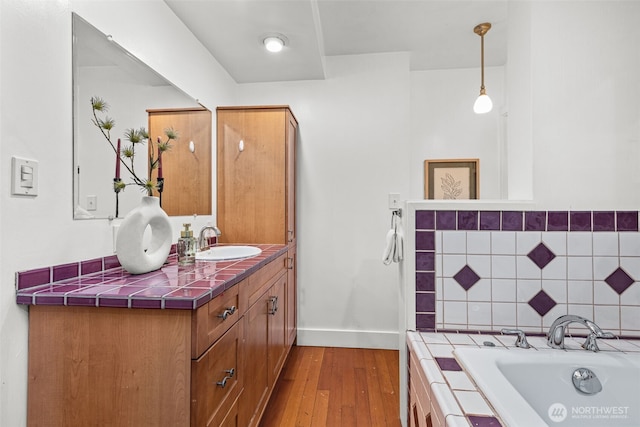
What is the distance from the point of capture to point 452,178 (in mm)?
3039

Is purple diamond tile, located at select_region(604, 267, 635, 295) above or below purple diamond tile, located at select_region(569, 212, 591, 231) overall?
below

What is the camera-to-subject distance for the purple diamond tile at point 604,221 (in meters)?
1.36

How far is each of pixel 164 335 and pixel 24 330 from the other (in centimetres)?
46

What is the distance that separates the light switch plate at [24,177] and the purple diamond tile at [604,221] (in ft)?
7.07

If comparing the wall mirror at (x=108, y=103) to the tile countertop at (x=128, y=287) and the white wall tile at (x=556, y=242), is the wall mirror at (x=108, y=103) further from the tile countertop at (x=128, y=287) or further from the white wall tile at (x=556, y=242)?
the white wall tile at (x=556, y=242)

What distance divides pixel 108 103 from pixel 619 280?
232 cm

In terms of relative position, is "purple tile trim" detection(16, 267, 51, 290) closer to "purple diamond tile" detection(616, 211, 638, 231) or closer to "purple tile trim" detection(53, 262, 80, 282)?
"purple tile trim" detection(53, 262, 80, 282)

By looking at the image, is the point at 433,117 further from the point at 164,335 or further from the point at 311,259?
the point at 164,335

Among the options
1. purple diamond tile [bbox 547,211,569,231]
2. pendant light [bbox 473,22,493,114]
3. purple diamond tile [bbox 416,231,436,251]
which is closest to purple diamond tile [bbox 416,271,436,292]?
purple diamond tile [bbox 416,231,436,251]

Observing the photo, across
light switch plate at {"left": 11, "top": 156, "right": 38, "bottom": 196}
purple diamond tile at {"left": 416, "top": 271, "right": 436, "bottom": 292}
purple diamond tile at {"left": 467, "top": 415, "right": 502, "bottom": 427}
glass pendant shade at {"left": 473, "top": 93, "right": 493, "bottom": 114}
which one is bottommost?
purple diamond tile at {"left": 467, "top": 415, "right": 502, "bottom": 427}

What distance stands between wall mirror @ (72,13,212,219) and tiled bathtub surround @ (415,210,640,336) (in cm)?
137

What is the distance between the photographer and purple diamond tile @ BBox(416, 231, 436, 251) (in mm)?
1427

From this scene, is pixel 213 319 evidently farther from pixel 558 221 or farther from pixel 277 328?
pixel 558 221

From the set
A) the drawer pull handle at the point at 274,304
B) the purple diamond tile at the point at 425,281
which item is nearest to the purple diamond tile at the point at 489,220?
the purple diamond tile at the point at 425,281
